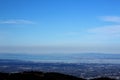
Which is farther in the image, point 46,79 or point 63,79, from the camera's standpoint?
point 63,79

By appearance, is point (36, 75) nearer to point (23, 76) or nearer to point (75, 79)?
point (23, 76)

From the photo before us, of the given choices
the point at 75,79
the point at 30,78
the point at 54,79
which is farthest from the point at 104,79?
the point at 30,78

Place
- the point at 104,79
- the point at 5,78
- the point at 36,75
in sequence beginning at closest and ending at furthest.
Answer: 1. the point at 5,78
2. the point at 36,75
3. the point at 104,79

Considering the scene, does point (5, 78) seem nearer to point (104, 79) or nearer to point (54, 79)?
point (54, 79)

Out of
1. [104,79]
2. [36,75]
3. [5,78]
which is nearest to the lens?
[5,78]

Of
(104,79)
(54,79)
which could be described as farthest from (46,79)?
(104,79)

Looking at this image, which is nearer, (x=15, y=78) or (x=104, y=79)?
(x=15, y=78)

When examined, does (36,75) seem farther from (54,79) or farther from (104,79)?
(104,79)

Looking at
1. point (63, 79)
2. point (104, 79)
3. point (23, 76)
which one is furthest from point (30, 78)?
point (104, 79)
